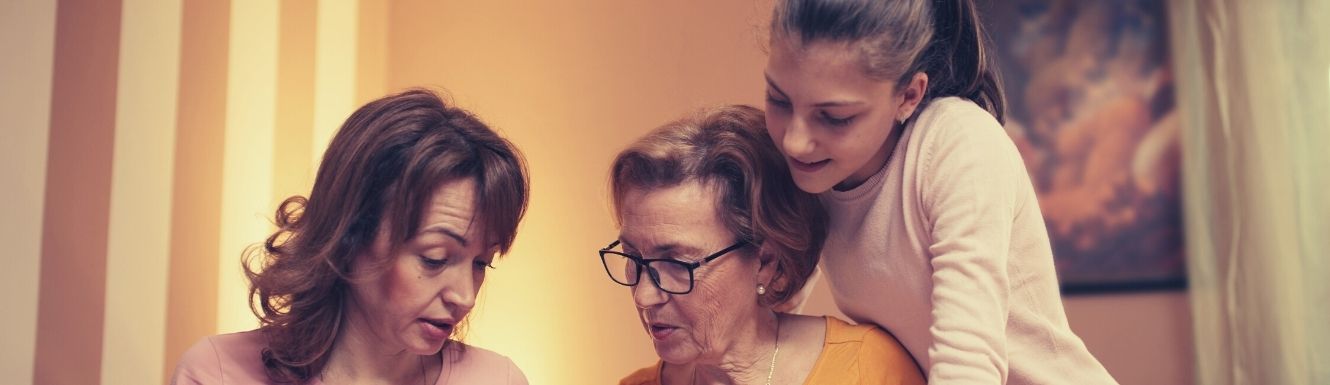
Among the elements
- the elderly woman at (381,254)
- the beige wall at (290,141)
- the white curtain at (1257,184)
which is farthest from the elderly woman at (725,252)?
the white curtain at (1257,184)

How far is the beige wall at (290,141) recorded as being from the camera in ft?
8.52

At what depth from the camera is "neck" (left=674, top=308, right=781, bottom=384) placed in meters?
1.95

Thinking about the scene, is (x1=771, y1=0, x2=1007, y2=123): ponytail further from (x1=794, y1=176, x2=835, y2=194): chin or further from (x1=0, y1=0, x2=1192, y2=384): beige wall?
(x1=0, y1=0, x2=1192, y2=384): beige wall

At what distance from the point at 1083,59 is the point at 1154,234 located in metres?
0.72

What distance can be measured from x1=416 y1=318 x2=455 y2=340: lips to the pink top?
0.50 ft

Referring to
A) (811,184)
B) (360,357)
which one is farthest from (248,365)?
(811,184)

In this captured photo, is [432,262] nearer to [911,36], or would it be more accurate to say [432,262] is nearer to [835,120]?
[835,120]

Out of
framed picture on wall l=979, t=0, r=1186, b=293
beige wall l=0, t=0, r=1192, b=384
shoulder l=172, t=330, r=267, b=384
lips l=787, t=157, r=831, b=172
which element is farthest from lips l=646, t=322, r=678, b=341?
framed picture on wall l=979, t=0, r=1186, b=293

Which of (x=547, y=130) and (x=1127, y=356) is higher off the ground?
(x=547, y=130)

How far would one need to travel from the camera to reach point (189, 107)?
3.07m

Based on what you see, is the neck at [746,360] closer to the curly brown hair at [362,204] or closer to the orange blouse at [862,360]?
the orange blouse at [862,360]

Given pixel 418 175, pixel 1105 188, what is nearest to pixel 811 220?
pixel 418 175

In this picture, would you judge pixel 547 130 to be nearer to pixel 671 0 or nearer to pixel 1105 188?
pixel 671 0

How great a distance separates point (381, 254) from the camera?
1.74 meters
